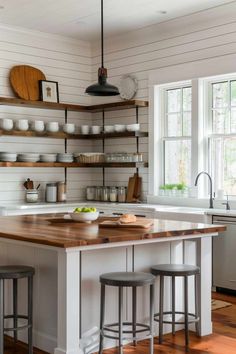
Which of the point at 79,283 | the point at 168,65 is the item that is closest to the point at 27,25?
the point at 168,65

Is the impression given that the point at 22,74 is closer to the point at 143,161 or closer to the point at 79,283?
the point at 143,161

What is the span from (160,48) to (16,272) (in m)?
4.40

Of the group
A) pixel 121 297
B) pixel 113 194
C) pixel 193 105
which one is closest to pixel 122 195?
pixel 113 194

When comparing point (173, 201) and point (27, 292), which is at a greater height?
point (173, 201)

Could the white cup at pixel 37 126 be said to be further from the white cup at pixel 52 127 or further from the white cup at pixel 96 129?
the white cup at pixel 96 129

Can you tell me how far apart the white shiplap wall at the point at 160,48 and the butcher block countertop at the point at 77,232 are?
285cm

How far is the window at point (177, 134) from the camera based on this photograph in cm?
729

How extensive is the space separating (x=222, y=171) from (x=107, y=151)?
203 centimetres

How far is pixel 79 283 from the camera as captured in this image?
3.88 m

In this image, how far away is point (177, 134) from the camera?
24.4 ft

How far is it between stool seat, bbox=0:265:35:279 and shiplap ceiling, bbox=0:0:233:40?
11.6ft

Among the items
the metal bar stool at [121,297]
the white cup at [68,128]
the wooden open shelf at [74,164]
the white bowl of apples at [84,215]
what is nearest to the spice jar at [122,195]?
the wooden open shelf at [74,164]

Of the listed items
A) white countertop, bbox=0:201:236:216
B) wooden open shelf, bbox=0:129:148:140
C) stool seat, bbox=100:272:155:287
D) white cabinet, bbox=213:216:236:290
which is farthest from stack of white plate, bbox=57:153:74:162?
stool seat, bbox=100:272:155:287

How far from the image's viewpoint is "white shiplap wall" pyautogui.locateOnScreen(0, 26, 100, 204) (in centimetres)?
750
